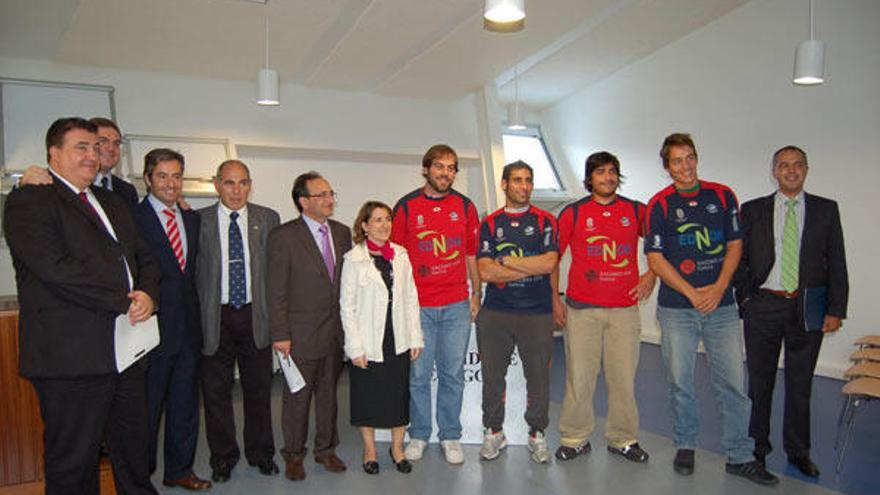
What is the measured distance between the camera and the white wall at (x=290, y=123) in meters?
5.63

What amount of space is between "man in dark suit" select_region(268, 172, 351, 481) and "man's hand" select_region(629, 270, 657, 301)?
1.62m

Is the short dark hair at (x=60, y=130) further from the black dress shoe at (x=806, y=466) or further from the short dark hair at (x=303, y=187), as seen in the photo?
the black dress shoe at (x=806, y=466)

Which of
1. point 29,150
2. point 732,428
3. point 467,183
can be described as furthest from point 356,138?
point 732,428

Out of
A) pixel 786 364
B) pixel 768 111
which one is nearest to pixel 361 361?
pixel 786 364

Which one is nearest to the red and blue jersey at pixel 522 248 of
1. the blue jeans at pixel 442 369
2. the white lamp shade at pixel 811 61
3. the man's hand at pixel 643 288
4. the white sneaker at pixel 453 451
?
the blue jeans at pixel 442 369

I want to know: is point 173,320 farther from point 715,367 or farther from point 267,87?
point 715,367

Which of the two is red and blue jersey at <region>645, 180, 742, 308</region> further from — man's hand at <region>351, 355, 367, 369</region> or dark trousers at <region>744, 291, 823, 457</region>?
man's hand at <region>351, 355, 367, 369</region>

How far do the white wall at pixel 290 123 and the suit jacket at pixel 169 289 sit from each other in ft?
10.3

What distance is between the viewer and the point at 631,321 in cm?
327

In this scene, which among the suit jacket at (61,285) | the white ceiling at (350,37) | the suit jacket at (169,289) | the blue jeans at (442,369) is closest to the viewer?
the suit jacket at (61,285)

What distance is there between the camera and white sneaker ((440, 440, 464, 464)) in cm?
334

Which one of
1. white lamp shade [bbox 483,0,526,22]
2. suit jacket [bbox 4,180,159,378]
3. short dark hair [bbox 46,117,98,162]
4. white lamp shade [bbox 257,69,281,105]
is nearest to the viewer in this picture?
suit jacket [bbox 4,180,159,378]

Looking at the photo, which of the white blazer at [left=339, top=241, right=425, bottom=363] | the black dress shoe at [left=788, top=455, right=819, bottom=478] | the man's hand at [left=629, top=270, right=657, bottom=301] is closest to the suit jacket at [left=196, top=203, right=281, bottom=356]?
the white blazer at [left=339, top=241, right=425, bottom=363]

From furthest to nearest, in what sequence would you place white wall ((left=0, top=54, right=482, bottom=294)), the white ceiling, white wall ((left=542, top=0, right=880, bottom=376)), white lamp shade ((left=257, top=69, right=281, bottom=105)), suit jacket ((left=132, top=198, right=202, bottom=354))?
white wall ((left=0, top=54, right=482, bottom=294))
white wall ((left=542, top=0, right=880, bottom=376))
white lamp shade ((left=257, top=69, right=281, bottom=105))
the white ceiling
suit jacket ((left=132, top=198, right=202, bottom=354))
